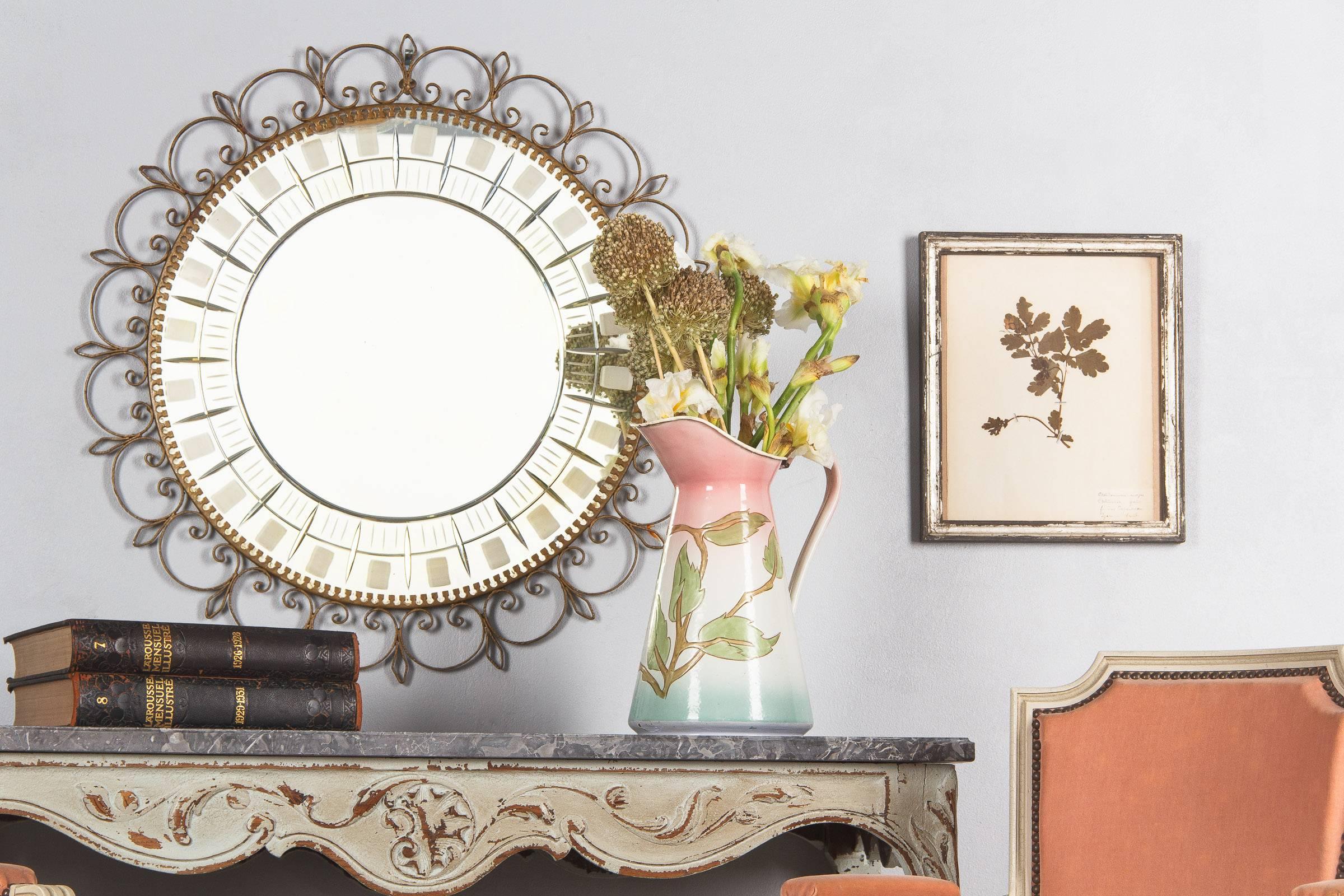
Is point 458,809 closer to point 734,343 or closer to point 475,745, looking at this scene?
point 475,745

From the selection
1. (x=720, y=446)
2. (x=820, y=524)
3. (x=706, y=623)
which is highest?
(x=720, y=446)

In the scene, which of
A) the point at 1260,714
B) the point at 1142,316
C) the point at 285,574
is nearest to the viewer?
the point at 1260,714

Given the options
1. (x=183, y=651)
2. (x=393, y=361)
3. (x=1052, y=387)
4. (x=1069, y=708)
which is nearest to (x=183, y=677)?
(x=183, y=651)

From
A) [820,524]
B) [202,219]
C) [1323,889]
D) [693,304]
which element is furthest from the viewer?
[202,219]

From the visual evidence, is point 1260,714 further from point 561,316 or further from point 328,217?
point 328,217

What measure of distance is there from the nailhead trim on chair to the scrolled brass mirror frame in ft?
2.15

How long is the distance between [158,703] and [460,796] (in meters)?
0.37

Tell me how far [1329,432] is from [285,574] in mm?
1647

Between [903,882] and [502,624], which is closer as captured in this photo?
[903,882]

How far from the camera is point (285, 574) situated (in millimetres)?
1796

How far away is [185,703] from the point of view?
1394mm

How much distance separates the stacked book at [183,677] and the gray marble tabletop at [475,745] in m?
0.05

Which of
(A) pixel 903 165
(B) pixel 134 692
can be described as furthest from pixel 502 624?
(A) pixel 903 165

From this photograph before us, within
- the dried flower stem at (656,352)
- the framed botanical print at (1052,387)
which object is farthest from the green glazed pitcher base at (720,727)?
the framed botanical print at (1052,387)
